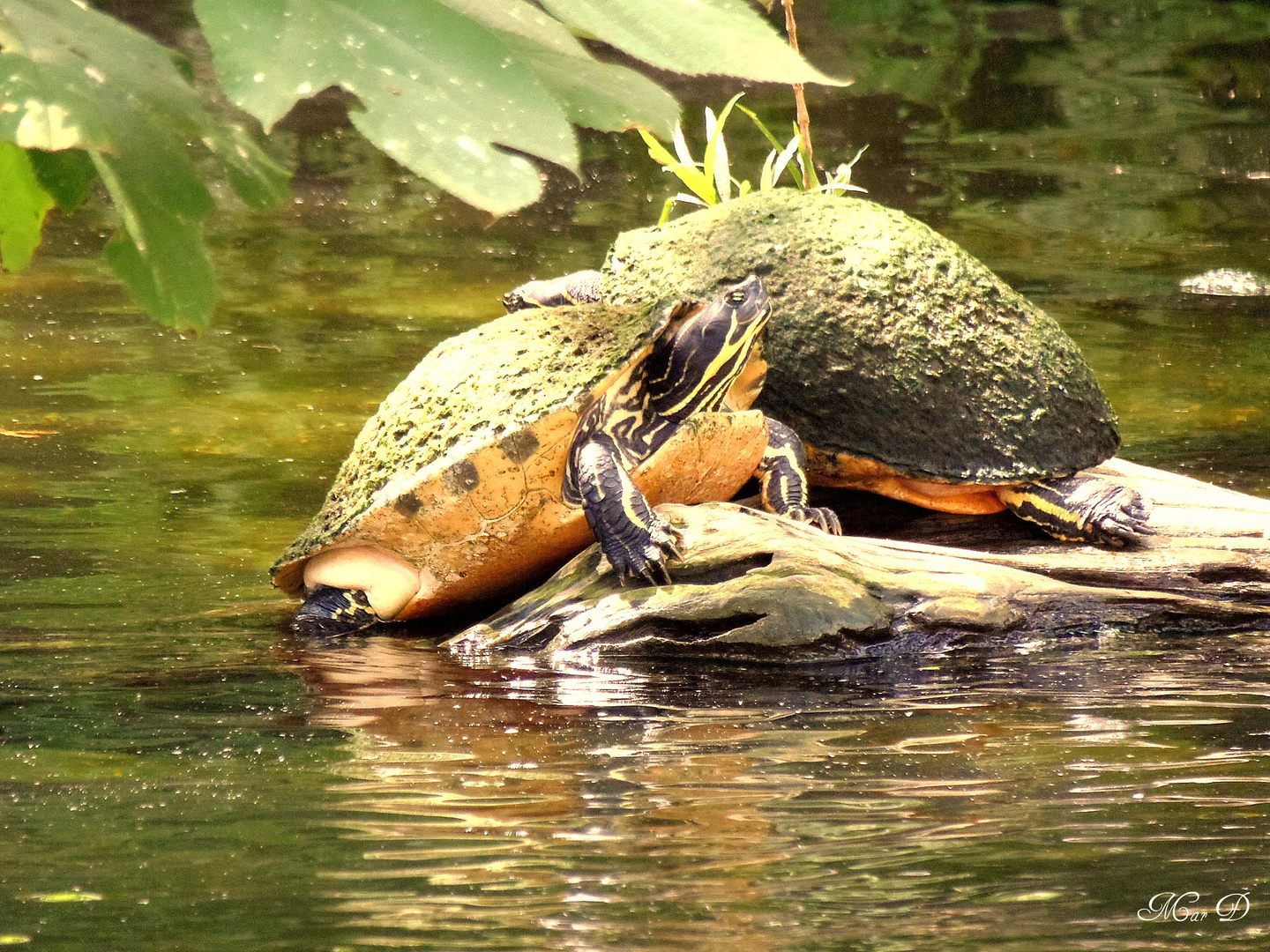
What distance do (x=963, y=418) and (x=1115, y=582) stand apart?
637 millimetres

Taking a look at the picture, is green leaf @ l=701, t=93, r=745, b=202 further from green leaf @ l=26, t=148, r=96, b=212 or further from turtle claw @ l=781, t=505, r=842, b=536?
green leaf @ l=26, t=148, r=96, b=212

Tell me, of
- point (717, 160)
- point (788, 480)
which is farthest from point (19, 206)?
point (717, 160)

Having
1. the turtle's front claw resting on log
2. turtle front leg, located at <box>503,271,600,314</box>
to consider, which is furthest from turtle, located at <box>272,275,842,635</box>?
turtle front leg, located at <box>503,271,600,314</box>

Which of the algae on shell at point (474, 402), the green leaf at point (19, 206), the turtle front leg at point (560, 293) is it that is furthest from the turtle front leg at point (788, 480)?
the green leaf at point (19, 206)

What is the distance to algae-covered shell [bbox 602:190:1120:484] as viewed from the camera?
4.23 m

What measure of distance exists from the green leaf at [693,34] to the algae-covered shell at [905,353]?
12.2 ft

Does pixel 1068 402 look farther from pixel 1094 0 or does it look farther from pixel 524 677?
pixel 1094 0

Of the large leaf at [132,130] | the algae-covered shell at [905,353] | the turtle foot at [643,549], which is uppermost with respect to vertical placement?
the large leaf at [132,130]

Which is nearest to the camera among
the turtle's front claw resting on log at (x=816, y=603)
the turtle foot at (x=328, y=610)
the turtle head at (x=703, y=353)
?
the turtle's front claw resting on log at (x=816, y=603)

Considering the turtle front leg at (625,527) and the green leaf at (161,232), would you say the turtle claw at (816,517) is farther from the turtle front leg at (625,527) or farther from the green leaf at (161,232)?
the green leaf at (161,232)

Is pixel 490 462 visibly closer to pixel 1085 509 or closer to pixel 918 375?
pixel 918 375

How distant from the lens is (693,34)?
55 cm

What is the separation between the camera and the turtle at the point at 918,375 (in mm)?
4215

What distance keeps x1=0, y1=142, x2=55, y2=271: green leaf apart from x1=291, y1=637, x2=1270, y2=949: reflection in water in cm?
154
